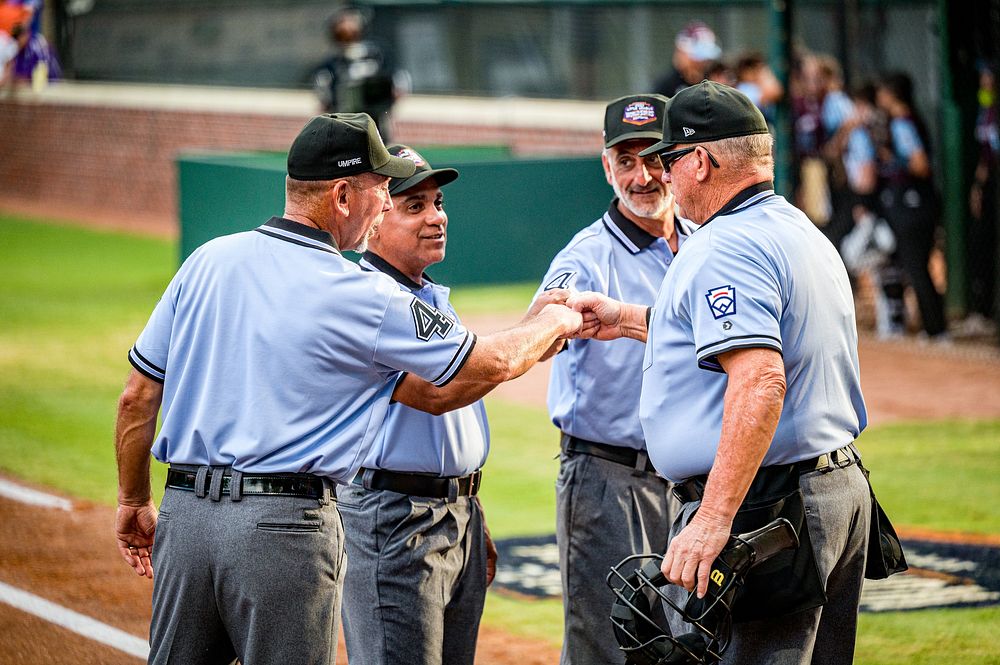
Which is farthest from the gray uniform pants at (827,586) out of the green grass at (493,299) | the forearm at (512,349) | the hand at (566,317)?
the green grass at (493,299)

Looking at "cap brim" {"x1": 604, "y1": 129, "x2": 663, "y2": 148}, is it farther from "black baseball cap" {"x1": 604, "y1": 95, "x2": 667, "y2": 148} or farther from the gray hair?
the gray hair

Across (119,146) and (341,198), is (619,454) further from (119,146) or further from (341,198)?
(119,146)

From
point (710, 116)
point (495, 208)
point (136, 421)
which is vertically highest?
point (710, 116)

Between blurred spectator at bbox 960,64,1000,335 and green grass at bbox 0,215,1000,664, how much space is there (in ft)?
12.8

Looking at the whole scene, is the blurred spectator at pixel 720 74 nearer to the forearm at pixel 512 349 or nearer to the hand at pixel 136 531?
the forearm at pixel 512 349

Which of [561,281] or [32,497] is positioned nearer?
[561,281]

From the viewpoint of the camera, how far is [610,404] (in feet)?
15.3

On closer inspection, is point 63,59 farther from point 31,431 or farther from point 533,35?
point 31,431

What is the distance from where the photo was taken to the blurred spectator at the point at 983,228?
13.5 m

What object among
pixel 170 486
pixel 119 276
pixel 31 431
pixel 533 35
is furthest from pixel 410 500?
pixel 533 35

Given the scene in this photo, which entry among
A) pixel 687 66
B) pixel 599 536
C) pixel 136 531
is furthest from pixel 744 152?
pixel 687 66

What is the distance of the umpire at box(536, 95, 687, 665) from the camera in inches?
182

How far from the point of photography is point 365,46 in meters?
19.8

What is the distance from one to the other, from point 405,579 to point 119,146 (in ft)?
79.9
